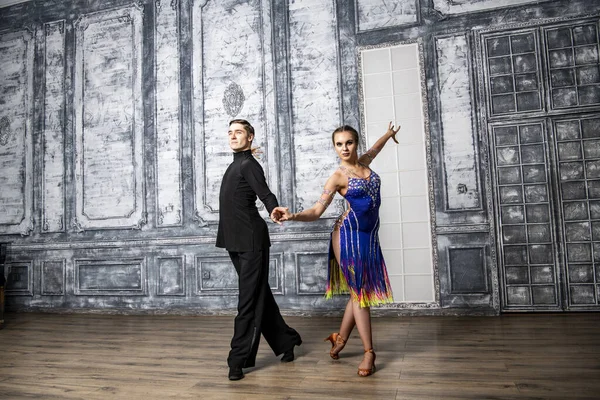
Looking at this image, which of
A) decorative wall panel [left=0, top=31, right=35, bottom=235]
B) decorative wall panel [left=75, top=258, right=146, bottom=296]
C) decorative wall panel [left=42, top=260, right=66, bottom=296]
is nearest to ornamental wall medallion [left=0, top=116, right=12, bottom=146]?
decorative wall panel [left=0, top=31, right=35, bottom=235]

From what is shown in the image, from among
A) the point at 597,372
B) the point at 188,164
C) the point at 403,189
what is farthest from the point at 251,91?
the point at 597,372

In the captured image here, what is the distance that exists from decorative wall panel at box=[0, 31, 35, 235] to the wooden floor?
89.8 inches

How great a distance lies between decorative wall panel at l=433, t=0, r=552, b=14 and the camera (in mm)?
4938

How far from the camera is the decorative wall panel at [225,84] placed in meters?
5.56

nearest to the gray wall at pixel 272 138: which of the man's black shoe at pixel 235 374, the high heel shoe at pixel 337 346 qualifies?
the high heel shoe at pixel 337 346

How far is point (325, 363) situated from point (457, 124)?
305 cm

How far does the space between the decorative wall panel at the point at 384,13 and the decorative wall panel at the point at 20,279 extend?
5.22 m

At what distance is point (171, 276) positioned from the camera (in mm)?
5648

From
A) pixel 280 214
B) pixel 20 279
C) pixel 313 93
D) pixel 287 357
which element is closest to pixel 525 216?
pixel 313 93

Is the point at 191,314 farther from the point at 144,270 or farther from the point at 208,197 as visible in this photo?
the point at 208,197

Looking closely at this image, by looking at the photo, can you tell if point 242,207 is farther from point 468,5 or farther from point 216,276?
point 468,5

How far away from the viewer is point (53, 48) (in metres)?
6.48

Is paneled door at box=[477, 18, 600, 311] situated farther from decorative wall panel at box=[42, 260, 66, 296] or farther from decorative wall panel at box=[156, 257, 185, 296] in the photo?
decorative wall panel at box=[42, 260, 66, 296]

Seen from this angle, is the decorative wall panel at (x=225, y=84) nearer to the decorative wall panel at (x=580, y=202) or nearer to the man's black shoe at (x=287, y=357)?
the man's black shoe at (x=287, y=357)
